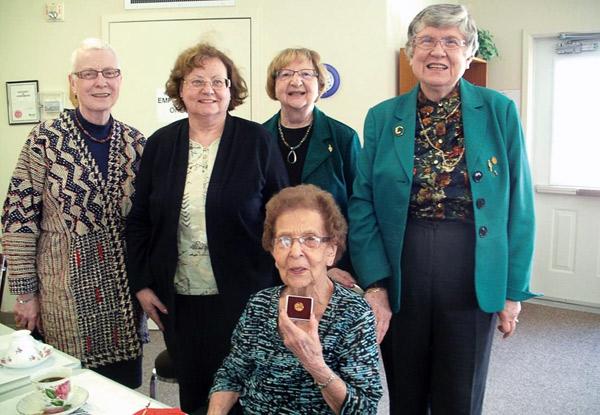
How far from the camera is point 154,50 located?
12.7 ft

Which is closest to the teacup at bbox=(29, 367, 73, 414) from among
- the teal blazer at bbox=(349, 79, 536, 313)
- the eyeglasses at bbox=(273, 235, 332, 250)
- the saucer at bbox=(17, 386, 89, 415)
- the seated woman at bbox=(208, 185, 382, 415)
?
the saucer at bbox=(17, 386, 89, 415)

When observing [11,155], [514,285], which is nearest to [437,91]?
[514,285]

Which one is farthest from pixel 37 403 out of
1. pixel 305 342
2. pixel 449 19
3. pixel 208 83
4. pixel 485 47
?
pixel 485 47

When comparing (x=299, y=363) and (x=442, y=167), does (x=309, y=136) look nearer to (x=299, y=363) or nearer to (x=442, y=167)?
(x=442, y=167)

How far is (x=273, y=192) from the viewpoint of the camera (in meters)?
1.90

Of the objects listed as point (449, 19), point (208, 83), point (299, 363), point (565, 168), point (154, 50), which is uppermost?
point (154, 50)

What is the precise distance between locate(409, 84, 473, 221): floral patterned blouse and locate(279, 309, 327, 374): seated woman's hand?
587 mm

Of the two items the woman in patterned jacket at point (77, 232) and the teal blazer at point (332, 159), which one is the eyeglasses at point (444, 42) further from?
the woman in patterned jacket at point (77, 232)

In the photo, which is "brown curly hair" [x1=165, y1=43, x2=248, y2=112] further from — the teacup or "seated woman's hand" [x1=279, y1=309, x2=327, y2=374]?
the teacup

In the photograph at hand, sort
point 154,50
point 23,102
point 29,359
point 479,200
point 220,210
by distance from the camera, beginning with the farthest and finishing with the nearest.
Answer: point 23,102
point 154,50
point 220,210
point 479,200
point 29,359

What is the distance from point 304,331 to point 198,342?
69 cm

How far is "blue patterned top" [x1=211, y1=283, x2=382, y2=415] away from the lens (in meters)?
1.38

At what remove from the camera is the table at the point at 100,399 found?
1227 millimetres

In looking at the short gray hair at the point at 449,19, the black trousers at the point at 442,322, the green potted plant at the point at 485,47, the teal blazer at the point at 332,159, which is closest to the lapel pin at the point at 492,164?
the black trousers at the point at 442,322
